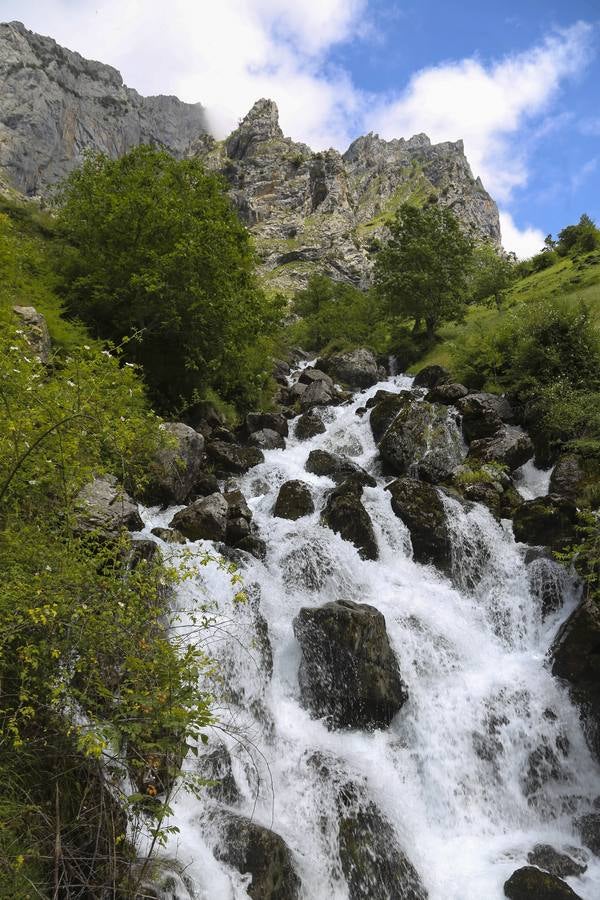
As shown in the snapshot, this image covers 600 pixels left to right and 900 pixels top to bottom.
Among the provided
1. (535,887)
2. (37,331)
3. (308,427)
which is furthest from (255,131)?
(535,887)

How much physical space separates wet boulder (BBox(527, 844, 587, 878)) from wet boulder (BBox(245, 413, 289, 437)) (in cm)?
1769

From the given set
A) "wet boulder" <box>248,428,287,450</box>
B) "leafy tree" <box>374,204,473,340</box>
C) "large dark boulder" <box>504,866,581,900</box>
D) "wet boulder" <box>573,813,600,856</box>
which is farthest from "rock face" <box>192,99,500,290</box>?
"large dark boulder" <box>504,866,581,900</box>

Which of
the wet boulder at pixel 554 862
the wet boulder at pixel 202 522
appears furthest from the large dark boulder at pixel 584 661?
the wet boulder at pixel 202 522

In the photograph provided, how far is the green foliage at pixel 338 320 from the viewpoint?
42000mm

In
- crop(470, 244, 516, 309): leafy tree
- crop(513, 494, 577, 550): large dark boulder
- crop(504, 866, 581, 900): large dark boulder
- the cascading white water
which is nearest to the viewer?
crop(504, 866, 581, 900): large dark boulder

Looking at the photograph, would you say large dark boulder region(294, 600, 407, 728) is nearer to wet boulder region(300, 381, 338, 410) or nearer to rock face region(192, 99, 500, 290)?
wet boulder region(300, 381, 338, 410)

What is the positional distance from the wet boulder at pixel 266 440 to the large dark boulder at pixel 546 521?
34.7 ft

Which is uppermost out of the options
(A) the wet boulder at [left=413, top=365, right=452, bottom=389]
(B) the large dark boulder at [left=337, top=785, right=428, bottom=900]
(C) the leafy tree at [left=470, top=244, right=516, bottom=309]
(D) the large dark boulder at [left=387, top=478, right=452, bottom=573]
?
(C) the leafy tree at [left=470, top=244, right=516, bottom=309]

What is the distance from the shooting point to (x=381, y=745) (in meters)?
10.1

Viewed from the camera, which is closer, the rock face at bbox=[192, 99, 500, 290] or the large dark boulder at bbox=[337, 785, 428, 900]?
the large dark boulder at bbox=[337, 785, 428, 900]

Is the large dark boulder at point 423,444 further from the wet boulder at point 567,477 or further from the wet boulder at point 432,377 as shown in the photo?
the wet boulder at point 432,377

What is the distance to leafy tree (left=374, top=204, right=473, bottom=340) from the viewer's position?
33094 mm

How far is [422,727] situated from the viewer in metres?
10.5

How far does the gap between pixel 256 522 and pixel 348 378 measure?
20.2m
